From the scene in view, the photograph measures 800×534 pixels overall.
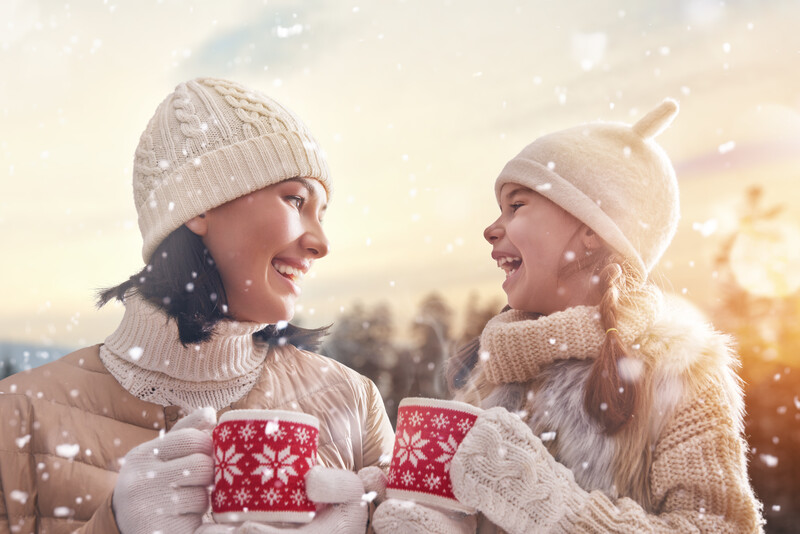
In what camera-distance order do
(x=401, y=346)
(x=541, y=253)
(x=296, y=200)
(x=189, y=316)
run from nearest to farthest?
1. (x=541, y=253)
2. (x=189, y=316)
3. (x=296, y=200)
4. (x=401, y=346)

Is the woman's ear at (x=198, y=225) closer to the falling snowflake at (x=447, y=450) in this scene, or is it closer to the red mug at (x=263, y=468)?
the red mug at (x=263, y=468)

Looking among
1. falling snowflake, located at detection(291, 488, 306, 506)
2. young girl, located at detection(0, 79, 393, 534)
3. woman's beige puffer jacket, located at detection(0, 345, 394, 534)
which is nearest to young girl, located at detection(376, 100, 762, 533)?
falling snowflake, located at detection(291, 488, 306, 506)

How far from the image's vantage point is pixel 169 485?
1171 mm

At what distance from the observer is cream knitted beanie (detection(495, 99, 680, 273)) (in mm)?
1560

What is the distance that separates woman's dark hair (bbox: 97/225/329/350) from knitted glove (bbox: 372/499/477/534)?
76 cm

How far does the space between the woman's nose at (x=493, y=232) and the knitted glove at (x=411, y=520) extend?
71 cm

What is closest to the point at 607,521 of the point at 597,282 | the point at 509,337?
the point at 509,337

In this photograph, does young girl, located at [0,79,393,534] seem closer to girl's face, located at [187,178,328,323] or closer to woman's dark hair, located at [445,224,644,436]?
girl's face, located at [187,178,328,323]

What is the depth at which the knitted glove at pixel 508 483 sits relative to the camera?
110cm

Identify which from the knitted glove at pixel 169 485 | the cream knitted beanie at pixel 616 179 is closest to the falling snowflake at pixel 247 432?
the knitted glove at pixel 169 485

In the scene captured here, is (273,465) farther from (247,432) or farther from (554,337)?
(554,337)

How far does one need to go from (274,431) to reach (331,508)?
0.18 meters

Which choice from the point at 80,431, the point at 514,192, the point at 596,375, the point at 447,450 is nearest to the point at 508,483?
the point at 447,450

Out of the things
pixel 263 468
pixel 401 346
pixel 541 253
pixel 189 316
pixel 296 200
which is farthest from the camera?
pixel 401 346
